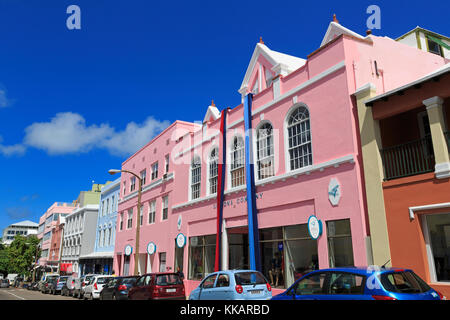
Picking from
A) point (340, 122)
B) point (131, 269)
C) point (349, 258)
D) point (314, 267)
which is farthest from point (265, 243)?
point (131, 269)

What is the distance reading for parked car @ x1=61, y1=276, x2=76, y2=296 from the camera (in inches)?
1010

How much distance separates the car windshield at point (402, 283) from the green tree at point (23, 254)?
68885mm

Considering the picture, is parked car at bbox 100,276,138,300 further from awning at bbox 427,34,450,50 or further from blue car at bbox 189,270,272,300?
awning at bbox 427,34,450,50

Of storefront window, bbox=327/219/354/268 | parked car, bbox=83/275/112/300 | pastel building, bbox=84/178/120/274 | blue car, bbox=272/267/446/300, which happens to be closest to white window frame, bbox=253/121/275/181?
storefront window, bbox=327/219/354/268

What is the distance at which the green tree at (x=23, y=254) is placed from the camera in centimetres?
6469

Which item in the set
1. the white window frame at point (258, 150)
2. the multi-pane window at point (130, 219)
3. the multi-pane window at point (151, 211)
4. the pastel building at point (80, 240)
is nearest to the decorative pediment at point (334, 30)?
the white window frame at point (258, 150)

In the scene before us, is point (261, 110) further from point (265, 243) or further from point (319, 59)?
point (265, 243)

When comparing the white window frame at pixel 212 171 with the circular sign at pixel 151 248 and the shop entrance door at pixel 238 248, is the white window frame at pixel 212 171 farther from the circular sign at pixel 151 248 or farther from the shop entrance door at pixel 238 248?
the circular sign at pixel 151 248

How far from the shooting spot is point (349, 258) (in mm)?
12352

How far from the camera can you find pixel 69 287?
85.8 ft

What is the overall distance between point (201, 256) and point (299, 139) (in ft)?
29.6

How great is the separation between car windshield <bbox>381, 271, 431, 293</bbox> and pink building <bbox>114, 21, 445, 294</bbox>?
4720 millimetres

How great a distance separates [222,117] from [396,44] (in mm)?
9106
